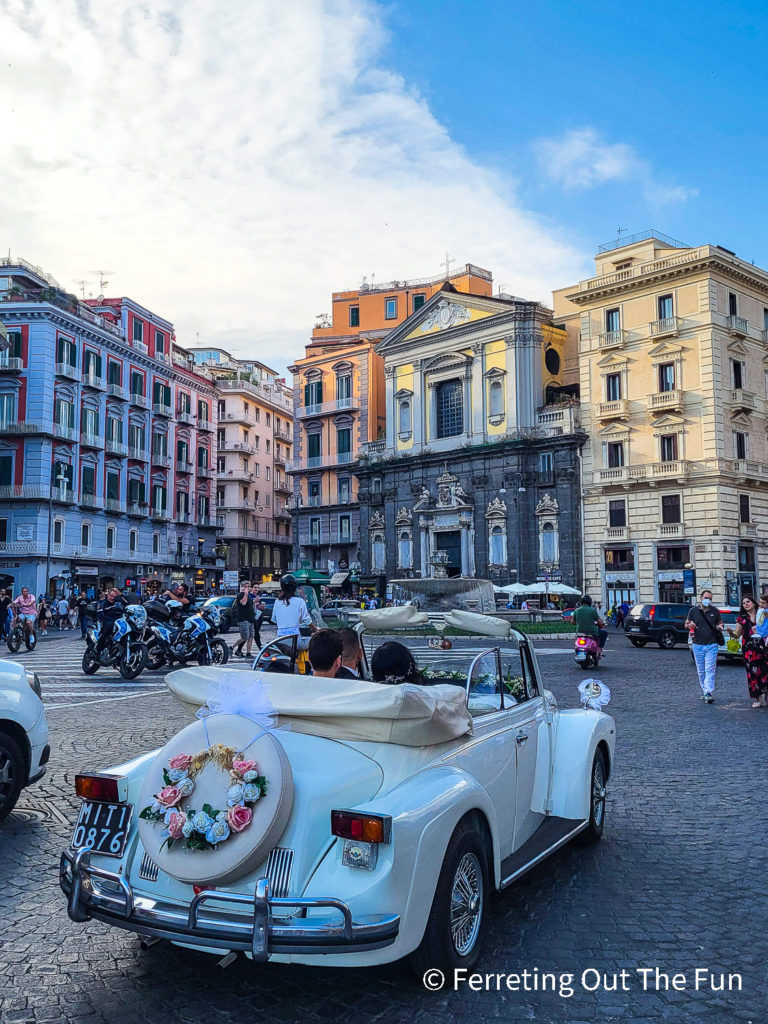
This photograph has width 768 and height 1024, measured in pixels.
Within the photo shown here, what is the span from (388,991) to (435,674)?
2061mm

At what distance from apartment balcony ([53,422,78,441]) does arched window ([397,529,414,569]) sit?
18735mm

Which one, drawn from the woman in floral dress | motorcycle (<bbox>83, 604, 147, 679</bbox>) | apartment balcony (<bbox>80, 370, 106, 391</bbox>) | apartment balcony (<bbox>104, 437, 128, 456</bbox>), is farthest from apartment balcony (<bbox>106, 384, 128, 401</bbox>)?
the woman in floral dress

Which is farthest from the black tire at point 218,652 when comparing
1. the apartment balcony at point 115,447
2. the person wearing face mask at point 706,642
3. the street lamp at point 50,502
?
the apartment balcony at point 115,447

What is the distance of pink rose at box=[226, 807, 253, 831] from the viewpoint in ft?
11.0

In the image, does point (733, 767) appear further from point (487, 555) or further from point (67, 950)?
point (487, 555)

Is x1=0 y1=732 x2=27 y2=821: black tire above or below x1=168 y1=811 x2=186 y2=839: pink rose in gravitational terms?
below

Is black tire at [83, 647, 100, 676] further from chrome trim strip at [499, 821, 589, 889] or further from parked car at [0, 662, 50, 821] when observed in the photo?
chrome trim strip at [499, 821, 589, 889]

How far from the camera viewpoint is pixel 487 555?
4678cm

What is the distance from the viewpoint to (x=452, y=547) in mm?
48938

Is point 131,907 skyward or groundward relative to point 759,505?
groundward

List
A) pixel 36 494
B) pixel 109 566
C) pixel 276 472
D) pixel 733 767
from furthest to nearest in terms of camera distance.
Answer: pixel 276 472, pixel 109 566, pixel 36 494, pixel 733 767

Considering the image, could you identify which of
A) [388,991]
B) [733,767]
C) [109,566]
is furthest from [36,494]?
[388,991]

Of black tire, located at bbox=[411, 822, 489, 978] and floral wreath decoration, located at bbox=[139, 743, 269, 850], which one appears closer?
floral wreath decoration, located at bbox=[139, 743, 269, 850]

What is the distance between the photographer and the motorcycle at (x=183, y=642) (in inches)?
667
